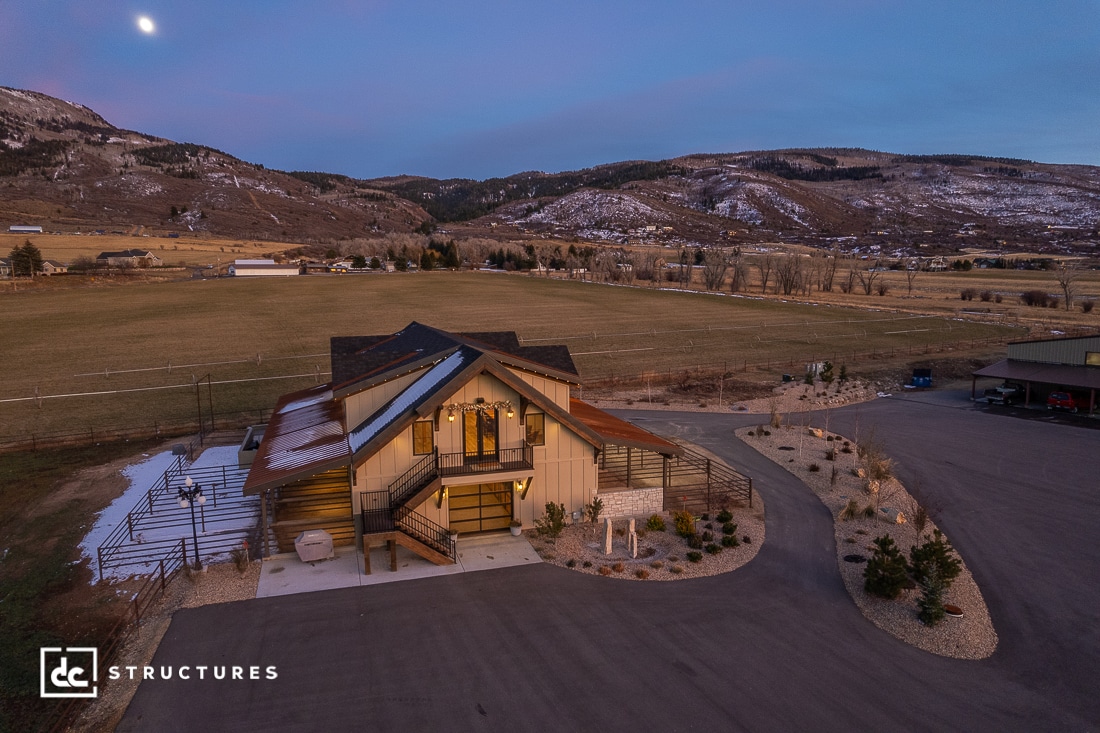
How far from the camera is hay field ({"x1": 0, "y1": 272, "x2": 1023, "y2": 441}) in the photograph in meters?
39.3

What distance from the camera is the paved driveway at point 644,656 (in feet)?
38.8

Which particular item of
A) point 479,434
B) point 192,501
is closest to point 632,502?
point 479,434

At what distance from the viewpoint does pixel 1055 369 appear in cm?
3653

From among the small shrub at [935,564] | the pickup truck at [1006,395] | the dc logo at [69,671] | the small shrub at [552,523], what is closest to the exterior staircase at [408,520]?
the small shrub at [552,523]

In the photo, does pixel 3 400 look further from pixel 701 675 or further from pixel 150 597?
pixel 701 675

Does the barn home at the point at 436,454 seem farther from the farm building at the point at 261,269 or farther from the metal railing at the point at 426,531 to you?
the farm building at the point at 261,269

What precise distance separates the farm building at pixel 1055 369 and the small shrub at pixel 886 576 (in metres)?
27.7

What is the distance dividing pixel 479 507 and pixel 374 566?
12.9ft

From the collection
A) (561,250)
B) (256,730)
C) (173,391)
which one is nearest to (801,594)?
(256,730)

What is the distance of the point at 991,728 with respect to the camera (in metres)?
11.5

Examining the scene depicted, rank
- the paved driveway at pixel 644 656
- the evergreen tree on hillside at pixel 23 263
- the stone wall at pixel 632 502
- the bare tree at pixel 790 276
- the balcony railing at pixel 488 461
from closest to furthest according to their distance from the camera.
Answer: the paved driveway at pixel 644 656, the balcony railing at pixel 488 461, the stone wall at pixel 632 502, the evergreen tree on hillside at pixel 23 263, the bare tree at pixel 790 276

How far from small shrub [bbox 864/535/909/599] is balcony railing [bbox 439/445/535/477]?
9.85 m

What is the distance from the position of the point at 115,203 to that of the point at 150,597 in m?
223

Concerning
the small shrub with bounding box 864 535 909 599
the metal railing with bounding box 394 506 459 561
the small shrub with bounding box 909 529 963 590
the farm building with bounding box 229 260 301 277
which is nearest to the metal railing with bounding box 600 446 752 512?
the small shrub with bounding box 864 535 909 599
